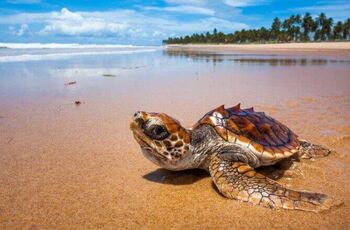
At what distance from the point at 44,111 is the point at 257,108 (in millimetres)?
3978

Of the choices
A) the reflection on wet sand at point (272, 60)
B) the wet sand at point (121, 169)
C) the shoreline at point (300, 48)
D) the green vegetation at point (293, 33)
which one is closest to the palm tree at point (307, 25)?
the green vegetation at point (293, 33)

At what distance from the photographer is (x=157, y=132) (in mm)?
2787

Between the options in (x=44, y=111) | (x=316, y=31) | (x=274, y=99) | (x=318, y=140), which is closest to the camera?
(x=318, y=140)

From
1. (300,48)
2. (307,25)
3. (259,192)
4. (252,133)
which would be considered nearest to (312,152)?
(252,133)

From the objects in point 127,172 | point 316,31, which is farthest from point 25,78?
point 316,31

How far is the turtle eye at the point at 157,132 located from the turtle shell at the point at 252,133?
53cm

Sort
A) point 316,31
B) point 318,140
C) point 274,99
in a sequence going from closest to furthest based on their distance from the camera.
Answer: point 318,140
point 274,99
point 316,31

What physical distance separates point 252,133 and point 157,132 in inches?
38.7

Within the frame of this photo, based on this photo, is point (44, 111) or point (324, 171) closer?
point (324, 171)

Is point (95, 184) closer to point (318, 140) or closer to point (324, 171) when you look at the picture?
point (324, 171)

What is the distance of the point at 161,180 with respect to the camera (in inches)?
125

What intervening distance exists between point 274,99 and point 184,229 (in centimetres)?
536

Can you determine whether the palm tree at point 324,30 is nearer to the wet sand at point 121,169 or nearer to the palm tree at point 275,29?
the palm tree at point 275,29

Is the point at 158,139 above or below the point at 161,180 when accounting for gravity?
above
